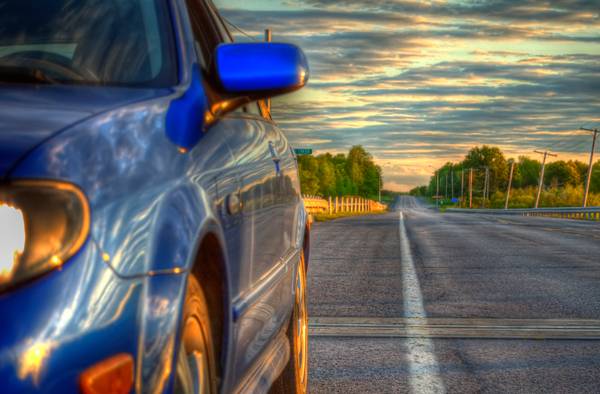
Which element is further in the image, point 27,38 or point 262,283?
point 262,283

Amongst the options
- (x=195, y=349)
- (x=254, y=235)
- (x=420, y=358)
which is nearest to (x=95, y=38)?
(x=254, y=235)

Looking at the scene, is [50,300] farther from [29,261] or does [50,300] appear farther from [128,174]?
[128,174]

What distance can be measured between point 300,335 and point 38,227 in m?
3.15

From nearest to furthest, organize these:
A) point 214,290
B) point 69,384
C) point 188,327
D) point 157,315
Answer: point 69,384 < point 157,315 < point 188,327 < point 214,290

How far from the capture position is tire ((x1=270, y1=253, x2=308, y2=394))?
14.9ft

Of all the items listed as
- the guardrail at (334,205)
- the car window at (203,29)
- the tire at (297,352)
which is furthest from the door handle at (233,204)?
the guardrail at (334,205)

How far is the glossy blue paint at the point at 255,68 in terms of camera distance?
10.4ft

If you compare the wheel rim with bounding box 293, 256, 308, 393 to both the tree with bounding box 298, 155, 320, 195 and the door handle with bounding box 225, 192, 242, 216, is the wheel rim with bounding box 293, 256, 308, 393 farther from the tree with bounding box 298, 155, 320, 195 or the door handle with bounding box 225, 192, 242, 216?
the tree with bounding box 298, 155, 320, 195

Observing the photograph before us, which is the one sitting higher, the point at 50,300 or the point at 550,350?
the point at 50,300

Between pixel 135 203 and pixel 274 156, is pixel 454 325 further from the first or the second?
pixel 135 203

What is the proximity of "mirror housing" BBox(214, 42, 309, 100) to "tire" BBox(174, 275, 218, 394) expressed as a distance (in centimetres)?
85

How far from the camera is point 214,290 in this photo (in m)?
2.79

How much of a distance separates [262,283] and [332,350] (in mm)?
2607

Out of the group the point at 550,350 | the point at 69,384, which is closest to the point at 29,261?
the point at 69,384
